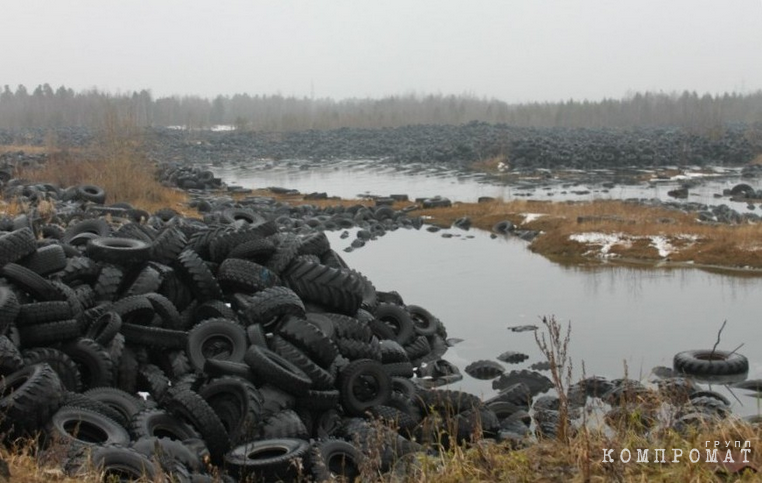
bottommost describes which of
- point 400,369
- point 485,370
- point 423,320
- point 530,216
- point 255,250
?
point 485,370

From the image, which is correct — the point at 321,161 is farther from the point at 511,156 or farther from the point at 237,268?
the point at 237,268

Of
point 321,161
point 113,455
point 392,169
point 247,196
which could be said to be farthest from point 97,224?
point 321,161

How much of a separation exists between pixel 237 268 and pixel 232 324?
1436 millimetres

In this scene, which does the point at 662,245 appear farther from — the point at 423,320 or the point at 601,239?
the point at 423,320

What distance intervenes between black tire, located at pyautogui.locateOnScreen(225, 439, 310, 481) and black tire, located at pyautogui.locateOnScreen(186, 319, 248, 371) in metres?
1.99

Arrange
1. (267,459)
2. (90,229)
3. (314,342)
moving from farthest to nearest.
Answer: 1. (90,229)
2. (314,342)
3. (267,459)

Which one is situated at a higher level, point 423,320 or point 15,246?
point 15,246

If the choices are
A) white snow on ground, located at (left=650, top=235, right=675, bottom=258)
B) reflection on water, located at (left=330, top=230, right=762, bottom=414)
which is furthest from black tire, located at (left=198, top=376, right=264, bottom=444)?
white snow on ground, located at (left=650, top=235, right=675, bottom=258)

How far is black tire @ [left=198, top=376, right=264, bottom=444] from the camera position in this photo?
7453 mm

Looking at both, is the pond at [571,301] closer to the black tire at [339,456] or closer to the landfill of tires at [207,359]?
the landfill of tires at [207,359]

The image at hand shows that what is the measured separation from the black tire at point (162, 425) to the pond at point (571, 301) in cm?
351

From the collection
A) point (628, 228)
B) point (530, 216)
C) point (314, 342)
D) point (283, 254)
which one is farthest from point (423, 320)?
point (530, 216)

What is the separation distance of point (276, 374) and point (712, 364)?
5.63 metres

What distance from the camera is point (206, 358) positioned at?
8805 millimetres
